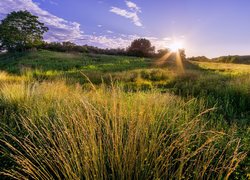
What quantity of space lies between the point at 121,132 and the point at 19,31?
42670mm

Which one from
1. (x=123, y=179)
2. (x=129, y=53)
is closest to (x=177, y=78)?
(x=123, y=179)

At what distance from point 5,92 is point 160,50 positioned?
42.1 metres

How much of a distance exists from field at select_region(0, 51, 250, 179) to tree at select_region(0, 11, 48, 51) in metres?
32.7

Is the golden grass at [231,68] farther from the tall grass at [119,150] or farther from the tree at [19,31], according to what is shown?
the tree at [19,31]

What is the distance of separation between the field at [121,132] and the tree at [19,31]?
107 ft

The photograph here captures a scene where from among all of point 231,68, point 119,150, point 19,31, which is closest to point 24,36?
point 19,31

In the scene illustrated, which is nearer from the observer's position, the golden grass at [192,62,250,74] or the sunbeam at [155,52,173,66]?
the golden grass at [192,62,250,74]

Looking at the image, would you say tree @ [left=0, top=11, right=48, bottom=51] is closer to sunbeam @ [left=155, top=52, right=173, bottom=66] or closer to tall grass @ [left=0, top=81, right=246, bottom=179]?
sunbeam @ [left=155, top=52, right=173, bottom=66]

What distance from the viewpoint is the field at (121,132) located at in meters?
2.50

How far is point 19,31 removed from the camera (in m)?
40.6

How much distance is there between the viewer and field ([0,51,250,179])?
250 centimetres

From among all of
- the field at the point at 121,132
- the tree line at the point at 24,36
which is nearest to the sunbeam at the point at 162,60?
the tree line at the point at 24,36

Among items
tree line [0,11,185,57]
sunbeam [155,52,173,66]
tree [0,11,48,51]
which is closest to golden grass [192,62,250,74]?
sunbeam [155,52,173,66]

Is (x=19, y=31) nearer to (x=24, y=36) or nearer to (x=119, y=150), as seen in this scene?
(x=24, y=36)
